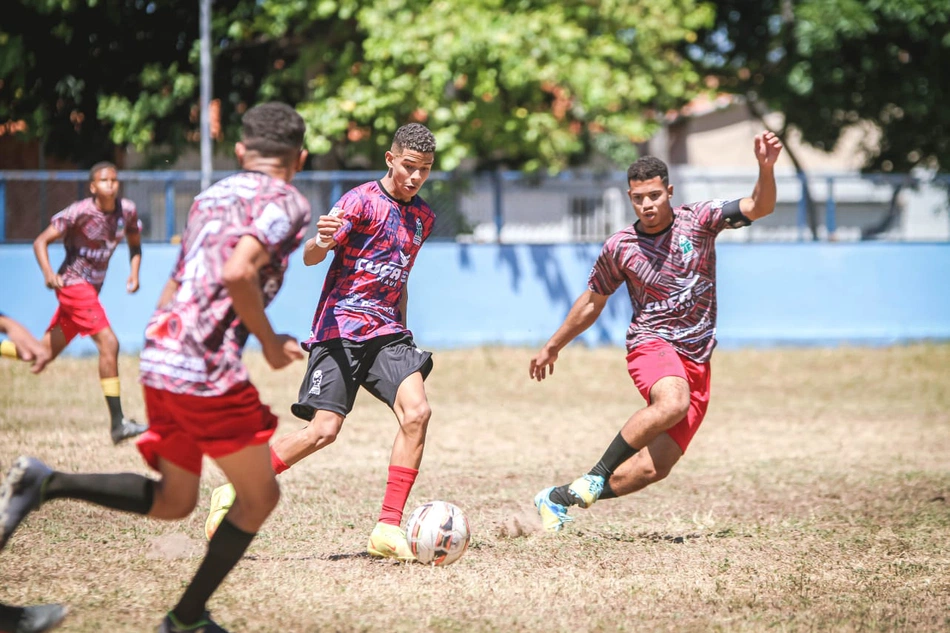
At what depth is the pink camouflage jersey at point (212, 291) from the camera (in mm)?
3992

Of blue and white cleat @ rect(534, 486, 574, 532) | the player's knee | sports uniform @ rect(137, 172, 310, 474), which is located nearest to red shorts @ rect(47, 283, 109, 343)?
the player's knee

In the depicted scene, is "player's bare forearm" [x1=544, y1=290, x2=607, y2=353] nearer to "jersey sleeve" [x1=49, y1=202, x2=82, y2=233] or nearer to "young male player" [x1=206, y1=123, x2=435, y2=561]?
"young male player" [x1=206, y1=123, x2=435, y2=561]

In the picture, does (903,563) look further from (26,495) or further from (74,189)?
(74,189)

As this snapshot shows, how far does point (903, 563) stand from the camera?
18.2 ft

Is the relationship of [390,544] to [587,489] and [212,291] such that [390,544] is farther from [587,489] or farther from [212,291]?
[212,291]

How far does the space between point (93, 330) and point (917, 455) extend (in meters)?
7.10

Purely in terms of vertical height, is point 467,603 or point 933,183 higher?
point 933,183

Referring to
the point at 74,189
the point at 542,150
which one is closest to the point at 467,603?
the point at 74,189

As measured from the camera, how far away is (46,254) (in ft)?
32.0

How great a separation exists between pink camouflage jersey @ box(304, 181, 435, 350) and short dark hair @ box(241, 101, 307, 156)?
149cm

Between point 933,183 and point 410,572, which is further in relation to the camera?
point 933,183

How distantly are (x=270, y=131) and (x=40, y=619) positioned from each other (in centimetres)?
198

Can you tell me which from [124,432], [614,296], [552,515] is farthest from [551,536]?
[614,296]

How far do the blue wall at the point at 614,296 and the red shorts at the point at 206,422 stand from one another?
11.6m
